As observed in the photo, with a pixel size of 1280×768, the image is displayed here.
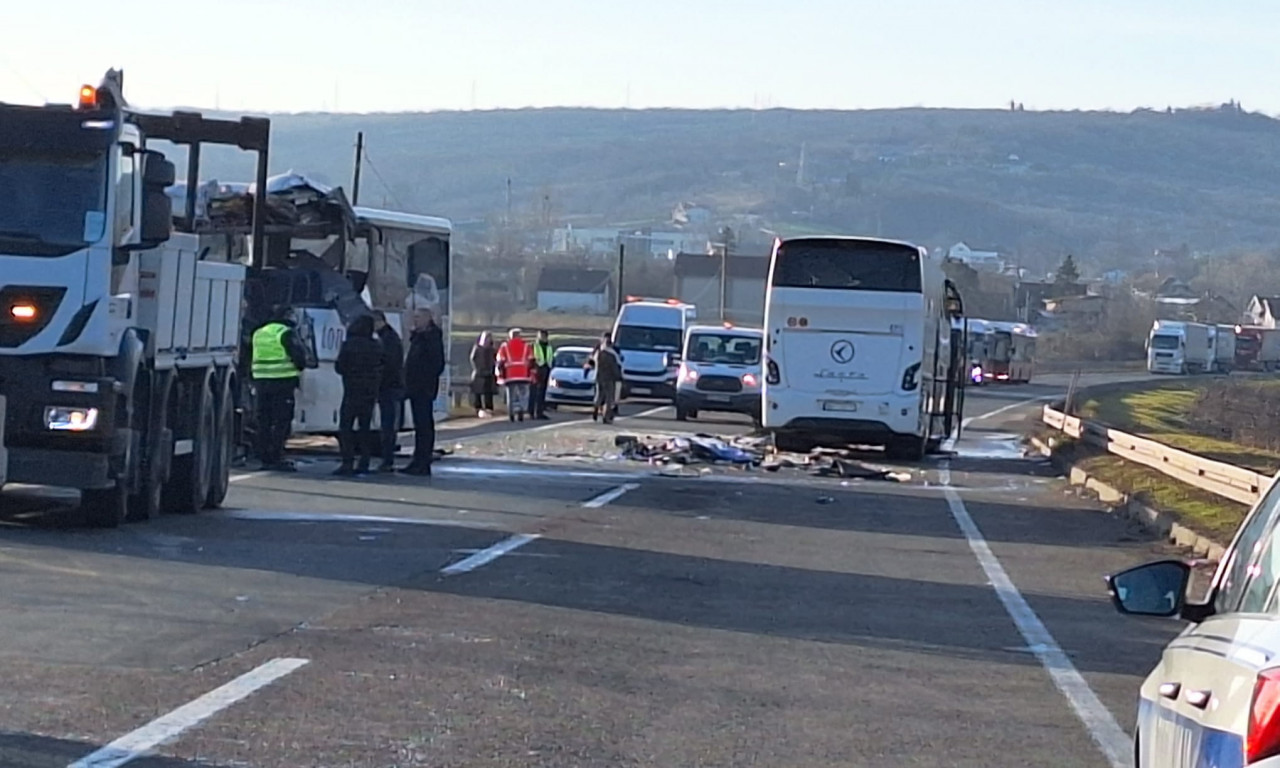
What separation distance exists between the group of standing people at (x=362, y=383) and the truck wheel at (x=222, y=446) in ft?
11.1

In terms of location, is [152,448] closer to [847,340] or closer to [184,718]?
[184,718]

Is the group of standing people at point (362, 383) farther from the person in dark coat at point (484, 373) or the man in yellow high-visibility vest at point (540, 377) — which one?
the person in dark coat at point (484, 373)

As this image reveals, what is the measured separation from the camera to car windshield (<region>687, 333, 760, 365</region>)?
43.6 m

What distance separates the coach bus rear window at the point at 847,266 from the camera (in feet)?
100

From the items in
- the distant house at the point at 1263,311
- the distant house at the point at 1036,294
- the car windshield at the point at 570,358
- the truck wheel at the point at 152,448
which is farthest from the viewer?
the distant house at the point at 1263,311

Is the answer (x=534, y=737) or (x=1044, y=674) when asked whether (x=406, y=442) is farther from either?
(x=534, y=737)

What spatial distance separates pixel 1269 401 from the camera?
229 feet

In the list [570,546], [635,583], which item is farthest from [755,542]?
[635,583]

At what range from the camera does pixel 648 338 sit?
51.2 meters

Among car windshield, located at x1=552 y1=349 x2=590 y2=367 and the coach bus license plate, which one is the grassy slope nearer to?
the coach bus license plate

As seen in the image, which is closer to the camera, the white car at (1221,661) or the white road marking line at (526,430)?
the white car at (1221,661)

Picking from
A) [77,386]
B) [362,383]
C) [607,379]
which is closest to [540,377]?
[607,379]

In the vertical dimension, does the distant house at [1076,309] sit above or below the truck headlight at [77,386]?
above

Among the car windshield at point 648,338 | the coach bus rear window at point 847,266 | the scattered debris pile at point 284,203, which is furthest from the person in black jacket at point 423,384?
the car windshield at point 648,338
